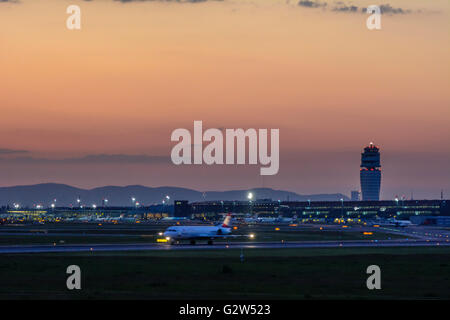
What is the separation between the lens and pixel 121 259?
6756 centimetres

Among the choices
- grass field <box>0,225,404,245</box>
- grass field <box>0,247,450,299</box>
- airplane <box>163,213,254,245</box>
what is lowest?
grass field <box>0,225,404,245</box>

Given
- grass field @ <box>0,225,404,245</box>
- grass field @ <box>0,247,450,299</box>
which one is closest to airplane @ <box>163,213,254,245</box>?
grass field @ <box>0,225,404,245</box>

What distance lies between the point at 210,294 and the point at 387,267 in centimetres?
2616

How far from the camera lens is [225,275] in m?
54.5

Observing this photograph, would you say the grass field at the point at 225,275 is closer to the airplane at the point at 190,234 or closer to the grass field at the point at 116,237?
the airplane at the point at 190,234

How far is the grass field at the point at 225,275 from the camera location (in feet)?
142

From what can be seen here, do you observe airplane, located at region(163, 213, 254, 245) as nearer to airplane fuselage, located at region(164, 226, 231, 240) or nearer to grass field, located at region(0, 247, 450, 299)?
airplane fuselage, located at region(164, 226, 231, 240)

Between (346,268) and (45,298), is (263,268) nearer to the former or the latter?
(346,268)

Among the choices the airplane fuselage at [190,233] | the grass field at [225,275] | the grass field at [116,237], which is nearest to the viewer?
the grass field at [225,275]

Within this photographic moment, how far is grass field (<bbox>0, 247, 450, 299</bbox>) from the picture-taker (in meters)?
43.2

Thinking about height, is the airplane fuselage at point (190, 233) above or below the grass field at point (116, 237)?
above

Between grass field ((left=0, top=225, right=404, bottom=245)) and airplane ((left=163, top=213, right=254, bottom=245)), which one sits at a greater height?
airplane ((left=163, top=213, right=254, bottom=245))

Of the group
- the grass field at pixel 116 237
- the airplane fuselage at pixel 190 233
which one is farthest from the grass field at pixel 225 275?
the grass field at pixel 116 237

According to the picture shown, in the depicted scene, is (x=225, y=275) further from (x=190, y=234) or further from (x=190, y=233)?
(x=190, y=233)
